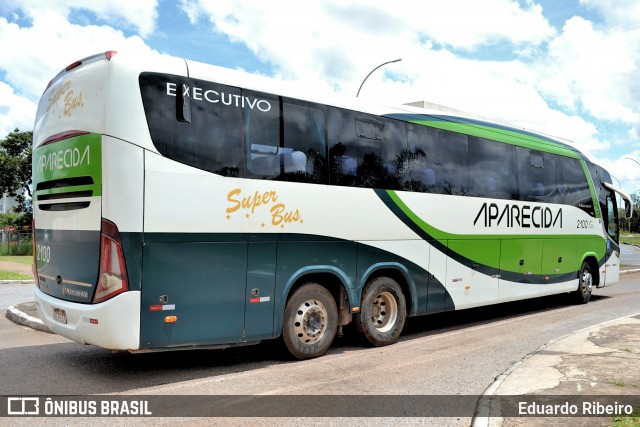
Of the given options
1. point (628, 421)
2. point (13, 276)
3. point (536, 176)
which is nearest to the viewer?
point (628, 421)

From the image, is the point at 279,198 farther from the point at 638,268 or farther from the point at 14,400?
the point at 638,268

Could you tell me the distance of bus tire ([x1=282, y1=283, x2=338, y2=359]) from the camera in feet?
25.0

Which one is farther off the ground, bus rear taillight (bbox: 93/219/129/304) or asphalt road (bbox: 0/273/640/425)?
bus rear taillight (bbox: 93/219/129/304)

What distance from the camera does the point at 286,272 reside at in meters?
7.50

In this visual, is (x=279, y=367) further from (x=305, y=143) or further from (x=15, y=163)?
(x=15, y=163)

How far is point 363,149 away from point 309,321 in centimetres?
266

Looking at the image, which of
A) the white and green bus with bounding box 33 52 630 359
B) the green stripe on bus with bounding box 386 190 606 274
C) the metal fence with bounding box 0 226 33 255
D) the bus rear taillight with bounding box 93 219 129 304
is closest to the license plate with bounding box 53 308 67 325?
the white and green bus with bounding box 33 52 630 359

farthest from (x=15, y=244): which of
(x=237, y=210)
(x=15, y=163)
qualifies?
(x=237, y=210)

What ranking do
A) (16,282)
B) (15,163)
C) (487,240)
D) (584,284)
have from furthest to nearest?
(15,163) → (16,282) → (584,284) → (487,240)

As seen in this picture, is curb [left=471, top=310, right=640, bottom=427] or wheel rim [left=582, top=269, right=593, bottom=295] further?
wheel rim [left=582, top=269, right=593, bottom=295]

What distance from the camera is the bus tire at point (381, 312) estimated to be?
8.66 m

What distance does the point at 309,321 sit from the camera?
788 centimetres

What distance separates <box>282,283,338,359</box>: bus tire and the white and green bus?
23 mm

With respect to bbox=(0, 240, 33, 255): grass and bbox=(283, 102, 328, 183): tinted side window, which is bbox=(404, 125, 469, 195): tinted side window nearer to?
bbox=(283, 102, 328, 183): tinted side window
